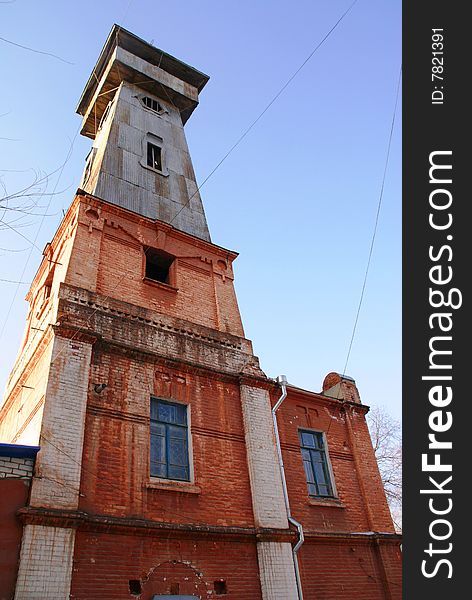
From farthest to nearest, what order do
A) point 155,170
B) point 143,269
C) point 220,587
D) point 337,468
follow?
1. point 155,170
2. point 143,269
3. point 337,468
4. point 220,587

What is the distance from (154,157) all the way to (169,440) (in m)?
10.3

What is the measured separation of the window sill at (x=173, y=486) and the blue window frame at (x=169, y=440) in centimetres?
16

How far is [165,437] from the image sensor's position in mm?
9453

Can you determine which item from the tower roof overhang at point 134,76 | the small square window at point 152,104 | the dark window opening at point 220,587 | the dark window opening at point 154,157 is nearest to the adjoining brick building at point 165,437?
the dark window opening at point 220,587

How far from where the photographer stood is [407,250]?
17.9ft

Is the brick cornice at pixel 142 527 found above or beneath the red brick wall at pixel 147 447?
beneath

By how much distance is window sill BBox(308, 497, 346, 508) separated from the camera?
10.7m

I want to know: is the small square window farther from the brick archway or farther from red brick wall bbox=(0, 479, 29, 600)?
the brick archway

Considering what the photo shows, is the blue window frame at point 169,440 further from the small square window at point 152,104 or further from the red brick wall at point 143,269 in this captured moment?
the small square window at point 152,104

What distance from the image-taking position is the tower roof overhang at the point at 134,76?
1844 centimetres

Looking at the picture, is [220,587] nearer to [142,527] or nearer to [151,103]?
[142,527]

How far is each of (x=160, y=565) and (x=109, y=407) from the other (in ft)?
9.16

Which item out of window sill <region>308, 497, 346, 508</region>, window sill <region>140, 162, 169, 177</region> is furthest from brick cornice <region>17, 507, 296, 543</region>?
window sill <region>140, 162, 169, 177</region>

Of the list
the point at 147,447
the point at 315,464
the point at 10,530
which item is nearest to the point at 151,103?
the point at 147,447
